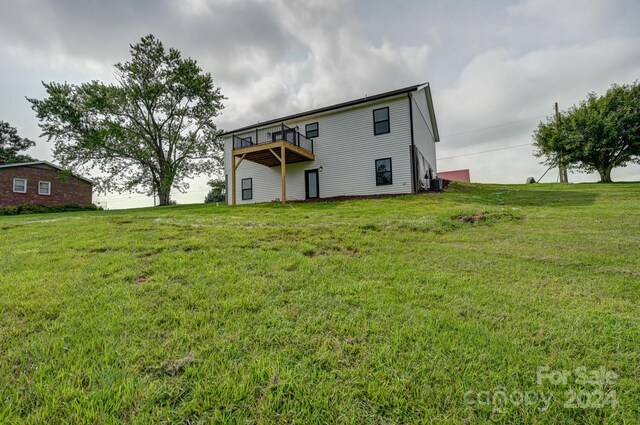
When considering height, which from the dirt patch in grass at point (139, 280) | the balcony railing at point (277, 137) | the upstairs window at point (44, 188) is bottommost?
the dirt patch in grass at point (139, 280)

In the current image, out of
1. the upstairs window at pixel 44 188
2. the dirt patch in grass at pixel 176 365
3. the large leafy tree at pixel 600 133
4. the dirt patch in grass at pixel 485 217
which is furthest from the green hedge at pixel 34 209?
the large leafy tree at pixel 600 133

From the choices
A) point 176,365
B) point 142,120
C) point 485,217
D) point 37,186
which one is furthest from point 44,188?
point 485,217

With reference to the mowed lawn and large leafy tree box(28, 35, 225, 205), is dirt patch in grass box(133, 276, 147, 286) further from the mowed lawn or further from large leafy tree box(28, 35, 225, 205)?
large leafy tree box(28, 35, 225, 205)

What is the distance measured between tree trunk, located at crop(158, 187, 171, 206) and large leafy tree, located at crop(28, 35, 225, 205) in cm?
8

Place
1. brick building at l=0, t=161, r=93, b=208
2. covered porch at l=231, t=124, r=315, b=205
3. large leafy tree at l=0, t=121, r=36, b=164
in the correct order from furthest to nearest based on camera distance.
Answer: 1. large leafy tree at l=0, t=121, r=36, b=164
2. brick building at l=0, t=161, r=93, b=208
3. covered porch at l=231, t=124, r=315, b=205

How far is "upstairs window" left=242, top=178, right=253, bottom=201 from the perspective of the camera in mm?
18005

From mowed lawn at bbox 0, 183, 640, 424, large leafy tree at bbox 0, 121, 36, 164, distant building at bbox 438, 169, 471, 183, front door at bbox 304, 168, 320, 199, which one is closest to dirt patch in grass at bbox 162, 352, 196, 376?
mowed lawn at bbox 0, 183, 640, 424

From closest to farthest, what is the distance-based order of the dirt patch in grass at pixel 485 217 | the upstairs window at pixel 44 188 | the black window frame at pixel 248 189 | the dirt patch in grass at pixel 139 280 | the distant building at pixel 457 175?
1. the dirt patch in grass at pixel 139 280
2. the dirt patch in grass at pixel 485 217
3. the black window frame at pixel 248 189
4. the upstairs window at pixel 44 188
5. the distant building at pixel 457 175

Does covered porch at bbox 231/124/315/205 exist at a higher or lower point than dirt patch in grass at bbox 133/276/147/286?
higher

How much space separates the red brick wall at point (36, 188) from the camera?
22703 mm

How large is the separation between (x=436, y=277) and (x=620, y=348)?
1733mm

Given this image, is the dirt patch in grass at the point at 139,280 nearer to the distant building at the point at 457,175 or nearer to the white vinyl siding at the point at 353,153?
the white vinyl siding at the point at 353,153

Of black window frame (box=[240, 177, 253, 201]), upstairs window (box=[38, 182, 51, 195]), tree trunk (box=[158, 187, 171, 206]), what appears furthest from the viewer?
upstairs window (box=[38, 182, 51, 195])

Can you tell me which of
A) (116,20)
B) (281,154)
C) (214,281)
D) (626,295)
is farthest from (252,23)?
(626,295)
